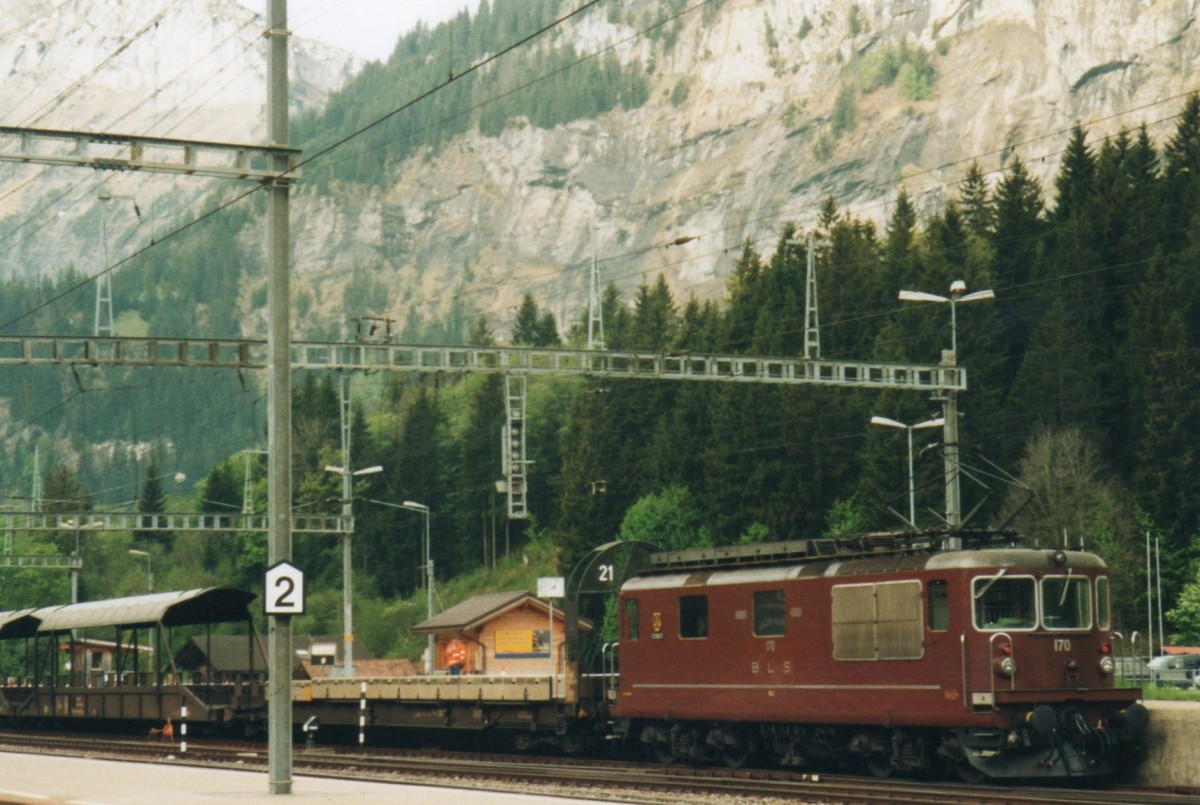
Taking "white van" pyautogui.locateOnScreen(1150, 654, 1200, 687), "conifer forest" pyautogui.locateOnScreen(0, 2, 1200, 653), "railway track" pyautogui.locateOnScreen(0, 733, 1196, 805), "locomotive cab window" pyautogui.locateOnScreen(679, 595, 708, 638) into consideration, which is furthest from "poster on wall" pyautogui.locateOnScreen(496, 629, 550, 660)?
"locomotive cab window" pyautogui.locateOnScreen(679, 595, 708, 638)

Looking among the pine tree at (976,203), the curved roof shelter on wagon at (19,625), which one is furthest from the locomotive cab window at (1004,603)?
the pine tree at (976,203)


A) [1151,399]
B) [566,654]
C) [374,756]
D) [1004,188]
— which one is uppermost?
[1004,188]

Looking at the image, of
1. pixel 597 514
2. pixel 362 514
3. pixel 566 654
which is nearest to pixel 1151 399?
pixel 597 514

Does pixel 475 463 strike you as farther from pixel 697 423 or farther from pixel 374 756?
pixel 374 756

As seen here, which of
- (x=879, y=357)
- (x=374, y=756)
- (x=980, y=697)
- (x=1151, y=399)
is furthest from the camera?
(x=879, y=357)

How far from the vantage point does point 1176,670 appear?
6097 cm

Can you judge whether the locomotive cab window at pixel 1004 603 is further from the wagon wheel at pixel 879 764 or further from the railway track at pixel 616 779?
the wagon wheel at pixel 879 764

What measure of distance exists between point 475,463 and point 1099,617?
4026 inches

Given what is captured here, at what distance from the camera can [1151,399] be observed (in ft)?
253

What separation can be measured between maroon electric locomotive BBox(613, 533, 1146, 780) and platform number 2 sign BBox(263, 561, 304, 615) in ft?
29.6

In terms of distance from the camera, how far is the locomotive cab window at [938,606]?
24109 mm

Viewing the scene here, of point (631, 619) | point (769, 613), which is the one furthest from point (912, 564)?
point (631, 619)

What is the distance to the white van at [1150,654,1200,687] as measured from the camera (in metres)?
55.6

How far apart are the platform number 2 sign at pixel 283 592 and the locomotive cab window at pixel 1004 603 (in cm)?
944
